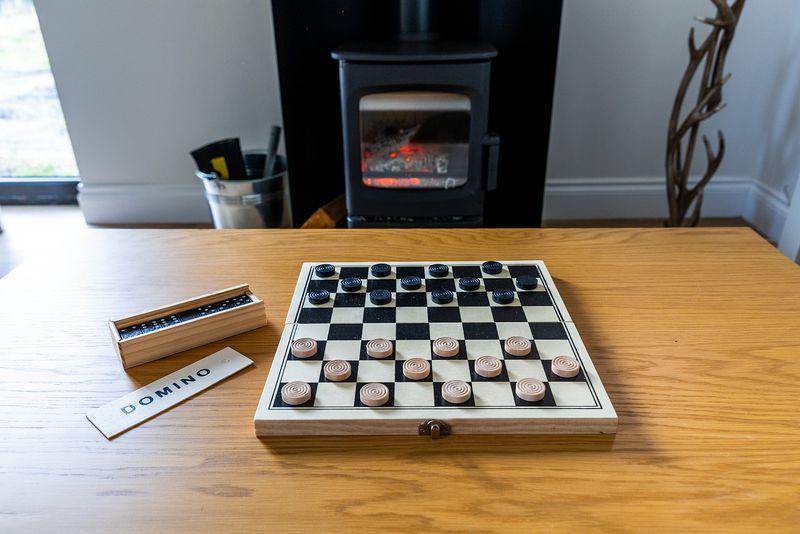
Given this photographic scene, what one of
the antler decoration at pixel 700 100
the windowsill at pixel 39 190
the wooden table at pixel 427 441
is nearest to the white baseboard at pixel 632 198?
the antler decoration at pixel 700 100

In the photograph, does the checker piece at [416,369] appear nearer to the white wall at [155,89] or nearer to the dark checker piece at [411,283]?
the dark checker piece at [411,283]

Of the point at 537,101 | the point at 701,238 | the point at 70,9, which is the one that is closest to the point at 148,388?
the point at 701,238

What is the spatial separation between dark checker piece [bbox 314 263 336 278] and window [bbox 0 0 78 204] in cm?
197

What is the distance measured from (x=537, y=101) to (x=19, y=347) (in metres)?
1.63

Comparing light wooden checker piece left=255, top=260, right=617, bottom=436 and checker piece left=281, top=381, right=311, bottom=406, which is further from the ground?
checker piece left=281, top=381, right=311, bottom=406

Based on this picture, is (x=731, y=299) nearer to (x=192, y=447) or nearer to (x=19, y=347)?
(x=192, y=447)

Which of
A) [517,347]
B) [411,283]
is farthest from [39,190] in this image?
[517,347]

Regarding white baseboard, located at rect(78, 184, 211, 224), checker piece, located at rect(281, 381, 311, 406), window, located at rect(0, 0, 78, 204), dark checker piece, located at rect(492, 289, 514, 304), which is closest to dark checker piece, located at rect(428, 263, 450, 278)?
dark checker piece, located at rect(492, 289, 514, 304)

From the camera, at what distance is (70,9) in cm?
209

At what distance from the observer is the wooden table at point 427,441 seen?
22.8 inches

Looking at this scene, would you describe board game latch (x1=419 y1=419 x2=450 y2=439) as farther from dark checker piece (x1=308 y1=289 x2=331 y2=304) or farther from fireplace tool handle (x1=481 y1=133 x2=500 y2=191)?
fireplace tool handle (x1=481 y1=133 x2=500 y2=191)

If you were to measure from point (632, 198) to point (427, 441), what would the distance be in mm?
1964

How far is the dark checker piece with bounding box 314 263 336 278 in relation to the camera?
99cm

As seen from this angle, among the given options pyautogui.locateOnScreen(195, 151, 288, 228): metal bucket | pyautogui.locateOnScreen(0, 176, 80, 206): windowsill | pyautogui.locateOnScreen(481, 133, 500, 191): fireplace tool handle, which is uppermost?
pyautogui.locateOnScreen(481, 133, 500, 191): fireplace tool handle
